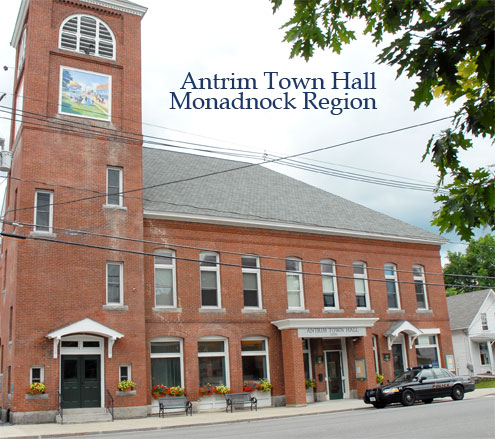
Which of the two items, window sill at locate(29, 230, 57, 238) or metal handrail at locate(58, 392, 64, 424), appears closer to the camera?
metal handrail at locate(58, 392, 64, 424)

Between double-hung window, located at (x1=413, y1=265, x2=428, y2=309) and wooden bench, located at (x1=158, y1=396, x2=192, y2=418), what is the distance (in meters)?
16.0

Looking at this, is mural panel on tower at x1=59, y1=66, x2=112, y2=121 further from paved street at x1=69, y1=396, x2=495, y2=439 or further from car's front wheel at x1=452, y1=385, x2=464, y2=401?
car's front wheel at x1=452, y1=385, x2=464, y2=401

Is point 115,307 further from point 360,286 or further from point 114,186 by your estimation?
point 360,286

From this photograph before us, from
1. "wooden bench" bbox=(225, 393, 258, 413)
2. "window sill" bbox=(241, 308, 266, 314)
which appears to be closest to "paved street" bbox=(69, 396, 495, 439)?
"wooden bench" bbox=(225, 393, 258, 413)

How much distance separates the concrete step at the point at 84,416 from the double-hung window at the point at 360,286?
1476cm

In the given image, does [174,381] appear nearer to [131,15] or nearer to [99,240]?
[99,240]

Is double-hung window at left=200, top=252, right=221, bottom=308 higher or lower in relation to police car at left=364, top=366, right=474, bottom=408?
higher

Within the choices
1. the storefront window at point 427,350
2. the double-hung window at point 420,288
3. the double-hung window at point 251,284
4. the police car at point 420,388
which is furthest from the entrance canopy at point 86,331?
the double-hung window at point 420,288

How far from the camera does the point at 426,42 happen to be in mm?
3820

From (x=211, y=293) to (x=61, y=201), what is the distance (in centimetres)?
800

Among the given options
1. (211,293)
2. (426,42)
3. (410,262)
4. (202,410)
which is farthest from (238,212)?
(426,42)

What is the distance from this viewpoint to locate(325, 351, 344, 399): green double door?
28.3 metres

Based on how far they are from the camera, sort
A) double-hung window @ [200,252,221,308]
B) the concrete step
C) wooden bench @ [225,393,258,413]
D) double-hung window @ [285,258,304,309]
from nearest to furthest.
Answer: the concrete step → wooden bench @ [225,393,258,413] → double-hung window @ [200,252,221,308] → double-hung window @ [285,258,304,309]

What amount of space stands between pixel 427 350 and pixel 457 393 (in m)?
8.47
